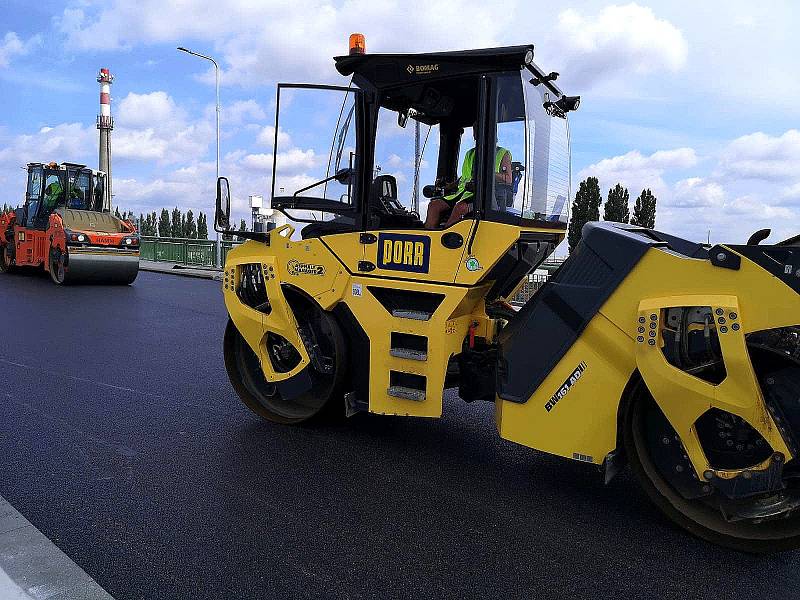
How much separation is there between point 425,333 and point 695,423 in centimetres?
160

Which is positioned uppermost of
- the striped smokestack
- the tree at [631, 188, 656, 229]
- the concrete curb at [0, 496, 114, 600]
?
the striped smokestack

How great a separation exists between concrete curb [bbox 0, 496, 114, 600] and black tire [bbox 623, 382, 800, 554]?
2537mm

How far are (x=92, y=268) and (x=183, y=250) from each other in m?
8.08

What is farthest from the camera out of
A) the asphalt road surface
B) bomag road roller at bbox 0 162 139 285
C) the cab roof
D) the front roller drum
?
bomag road roller at bbox 0 162 139 285

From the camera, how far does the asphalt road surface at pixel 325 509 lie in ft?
9.52

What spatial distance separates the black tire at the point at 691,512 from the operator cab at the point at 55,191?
16.0m

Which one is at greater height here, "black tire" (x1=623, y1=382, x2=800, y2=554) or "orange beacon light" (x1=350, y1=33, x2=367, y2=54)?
"orange beacon light" (x1=350, y1=33, x2=367, y2=54)

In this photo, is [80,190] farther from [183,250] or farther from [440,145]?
[440,145]

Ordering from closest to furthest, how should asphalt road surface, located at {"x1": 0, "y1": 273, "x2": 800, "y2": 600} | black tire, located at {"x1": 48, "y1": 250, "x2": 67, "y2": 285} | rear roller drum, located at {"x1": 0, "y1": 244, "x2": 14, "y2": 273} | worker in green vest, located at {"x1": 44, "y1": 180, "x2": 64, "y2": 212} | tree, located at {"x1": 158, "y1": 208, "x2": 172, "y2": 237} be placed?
1. asphalt road surface, located at {"x1": 0, "y1": 273, "x2": 800, "y2": 600}
2. black tire, located at {"x1": 48, "y1": 250, "x2": 67, "y2": 285}
3. worker in green vest, located at {"x1": 44, "y1": 180, "x2": 64, "y2": 212}
4. rear roller drum, located at {"x1": 0, "y1": 244, "x2": 14, "y2": 273}
5. tree, located at {"x1": 158, "y1": 208, "x2": 172, "y2": 237}

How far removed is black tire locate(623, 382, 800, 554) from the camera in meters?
3.03

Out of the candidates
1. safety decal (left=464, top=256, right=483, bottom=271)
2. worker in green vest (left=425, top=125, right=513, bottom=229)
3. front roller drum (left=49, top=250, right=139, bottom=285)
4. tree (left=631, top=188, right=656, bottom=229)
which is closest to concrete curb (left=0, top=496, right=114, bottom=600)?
safety decal (left=464, top=256, right=483, bottom=271)

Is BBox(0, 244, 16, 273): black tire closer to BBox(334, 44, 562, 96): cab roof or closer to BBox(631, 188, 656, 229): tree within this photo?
BBox(334, 44, 562, 96): cab roof

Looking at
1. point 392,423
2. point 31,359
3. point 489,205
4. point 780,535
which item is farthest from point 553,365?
point 31,359

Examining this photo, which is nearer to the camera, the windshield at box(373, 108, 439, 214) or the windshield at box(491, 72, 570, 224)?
the windshield at box(491, 72, 570, 224)
